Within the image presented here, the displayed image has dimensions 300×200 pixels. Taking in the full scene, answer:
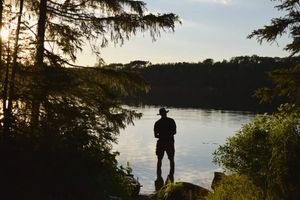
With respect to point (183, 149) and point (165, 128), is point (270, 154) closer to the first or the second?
point (165, 128)

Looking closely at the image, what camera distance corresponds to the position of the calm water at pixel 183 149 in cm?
1875

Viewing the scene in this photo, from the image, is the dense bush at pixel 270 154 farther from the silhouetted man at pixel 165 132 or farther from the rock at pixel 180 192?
the silhouetted man at pixel 165 132

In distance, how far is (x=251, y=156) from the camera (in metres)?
8.89

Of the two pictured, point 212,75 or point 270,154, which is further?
point 212,75

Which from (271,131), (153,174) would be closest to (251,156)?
(271,131)

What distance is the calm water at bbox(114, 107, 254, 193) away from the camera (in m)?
18.8

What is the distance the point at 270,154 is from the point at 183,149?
20.0 metres

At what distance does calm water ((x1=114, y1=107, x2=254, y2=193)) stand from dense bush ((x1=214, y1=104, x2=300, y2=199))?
413 mm

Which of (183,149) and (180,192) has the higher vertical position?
(180,192)

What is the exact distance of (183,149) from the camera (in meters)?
28.5

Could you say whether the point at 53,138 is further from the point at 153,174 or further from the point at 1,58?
the point at 153,174

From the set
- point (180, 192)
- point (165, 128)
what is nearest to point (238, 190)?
point (180, 192)

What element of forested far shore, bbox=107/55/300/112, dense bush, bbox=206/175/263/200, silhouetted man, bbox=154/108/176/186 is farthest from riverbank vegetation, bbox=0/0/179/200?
forested far shore, bbox=107/55/300/112

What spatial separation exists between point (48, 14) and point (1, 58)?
17.3 feet
